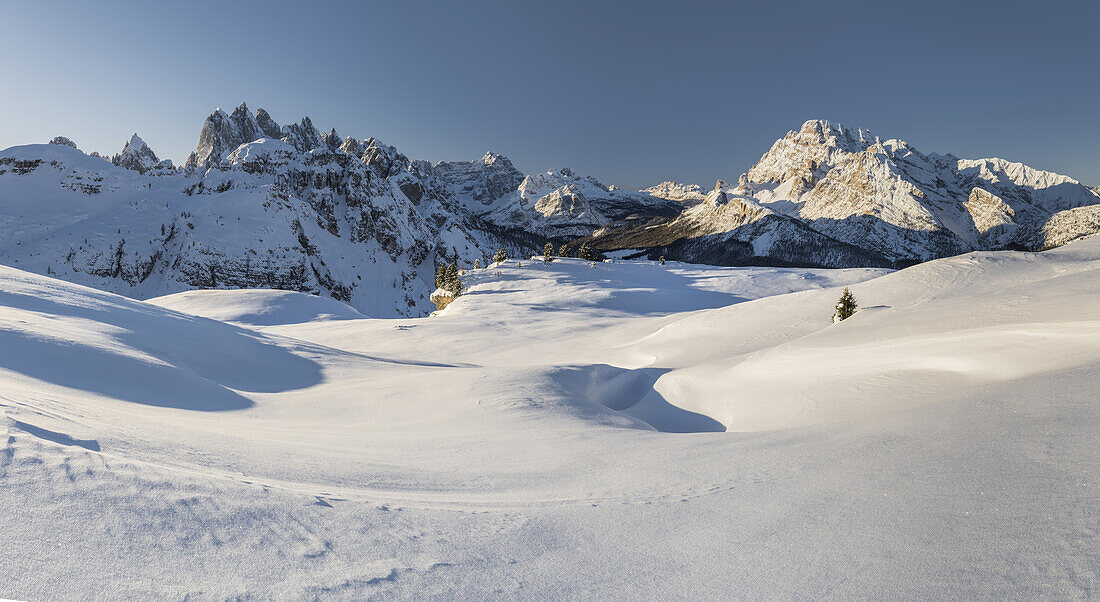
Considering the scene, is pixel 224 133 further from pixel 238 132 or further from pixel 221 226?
pixel 221 226

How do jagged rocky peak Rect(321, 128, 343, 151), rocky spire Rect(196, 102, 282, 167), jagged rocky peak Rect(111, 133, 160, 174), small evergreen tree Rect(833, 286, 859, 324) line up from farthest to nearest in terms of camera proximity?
jagged rocky peak Rect(321, 128, 343, 151), jagged rocky peak Rect(111, 133, 160, 174), rocky spire Rect(196, 102, 282, 167), small evergreen tree Rect(833, 286, 859, 324)

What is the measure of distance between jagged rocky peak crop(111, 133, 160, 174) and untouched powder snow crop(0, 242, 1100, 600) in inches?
7184

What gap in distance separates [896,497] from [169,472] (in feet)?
16.9

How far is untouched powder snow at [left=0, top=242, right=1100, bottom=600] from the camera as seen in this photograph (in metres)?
2.38

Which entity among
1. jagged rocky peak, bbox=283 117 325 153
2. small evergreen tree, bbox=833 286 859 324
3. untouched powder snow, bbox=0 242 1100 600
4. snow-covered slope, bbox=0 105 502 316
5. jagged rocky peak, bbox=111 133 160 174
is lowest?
untouched powder snow, bbox=0 242 1100 600

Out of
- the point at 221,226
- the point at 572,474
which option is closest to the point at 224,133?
the point at 221,226

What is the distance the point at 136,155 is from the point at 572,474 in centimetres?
19698

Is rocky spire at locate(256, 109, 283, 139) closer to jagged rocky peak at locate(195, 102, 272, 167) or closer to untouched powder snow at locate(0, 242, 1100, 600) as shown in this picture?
jagged rocky peak at locate(195, 102, 272, 167)

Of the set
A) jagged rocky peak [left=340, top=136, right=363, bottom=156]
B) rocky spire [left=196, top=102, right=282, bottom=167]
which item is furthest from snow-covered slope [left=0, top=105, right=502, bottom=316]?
jagged rocky peak [left=340, top=136, right=363, bottom=156]

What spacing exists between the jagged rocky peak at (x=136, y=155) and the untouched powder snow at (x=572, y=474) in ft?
599

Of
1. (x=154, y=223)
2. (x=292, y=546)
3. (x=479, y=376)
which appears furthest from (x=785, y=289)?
(x=154, y=223)

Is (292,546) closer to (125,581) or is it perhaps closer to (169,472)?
(125,581)

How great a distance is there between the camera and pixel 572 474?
426cm

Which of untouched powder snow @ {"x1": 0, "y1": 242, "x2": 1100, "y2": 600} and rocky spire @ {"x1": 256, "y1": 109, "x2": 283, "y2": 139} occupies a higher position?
rocky spire @ {"x1": 256, "y1": 109, "x2": 283, "y2": 139}
